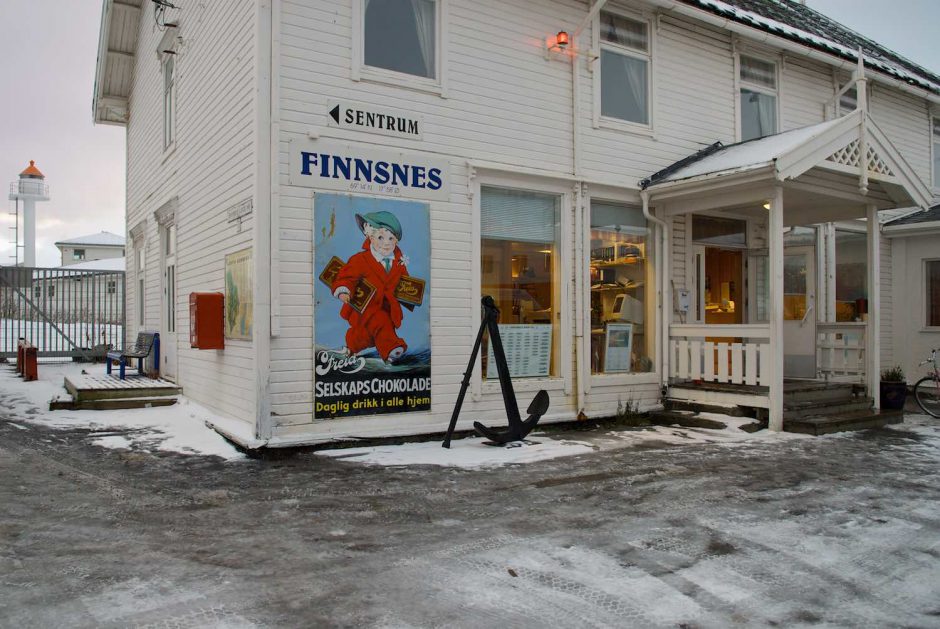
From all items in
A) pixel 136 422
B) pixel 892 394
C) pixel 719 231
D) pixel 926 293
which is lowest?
pixel 136 422

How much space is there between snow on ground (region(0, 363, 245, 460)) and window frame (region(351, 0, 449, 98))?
14.4ft

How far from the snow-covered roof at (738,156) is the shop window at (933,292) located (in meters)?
5.93

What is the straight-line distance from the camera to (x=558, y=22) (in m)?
9.63

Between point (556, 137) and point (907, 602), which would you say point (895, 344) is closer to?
point (556, 137)

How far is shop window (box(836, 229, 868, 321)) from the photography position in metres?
13.3

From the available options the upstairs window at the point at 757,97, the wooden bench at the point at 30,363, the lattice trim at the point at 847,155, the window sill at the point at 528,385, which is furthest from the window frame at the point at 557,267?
the wooden bench at the point at 30,363

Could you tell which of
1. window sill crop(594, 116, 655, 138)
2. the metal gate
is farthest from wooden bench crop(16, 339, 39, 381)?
window sill crop(594, 116, 655, 138)

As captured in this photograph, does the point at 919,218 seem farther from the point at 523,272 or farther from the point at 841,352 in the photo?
the point at 523,272

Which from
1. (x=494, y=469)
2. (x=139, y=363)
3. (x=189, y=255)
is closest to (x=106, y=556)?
(x=494, y=469)

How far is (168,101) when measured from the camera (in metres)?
12.2

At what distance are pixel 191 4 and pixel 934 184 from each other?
1456 centimetres

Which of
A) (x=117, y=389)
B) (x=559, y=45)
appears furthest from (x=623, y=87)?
(x=117, y=389)

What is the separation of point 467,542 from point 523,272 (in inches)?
201

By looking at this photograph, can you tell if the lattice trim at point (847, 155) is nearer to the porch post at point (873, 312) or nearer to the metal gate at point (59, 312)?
the porch post at point (873, 312)
